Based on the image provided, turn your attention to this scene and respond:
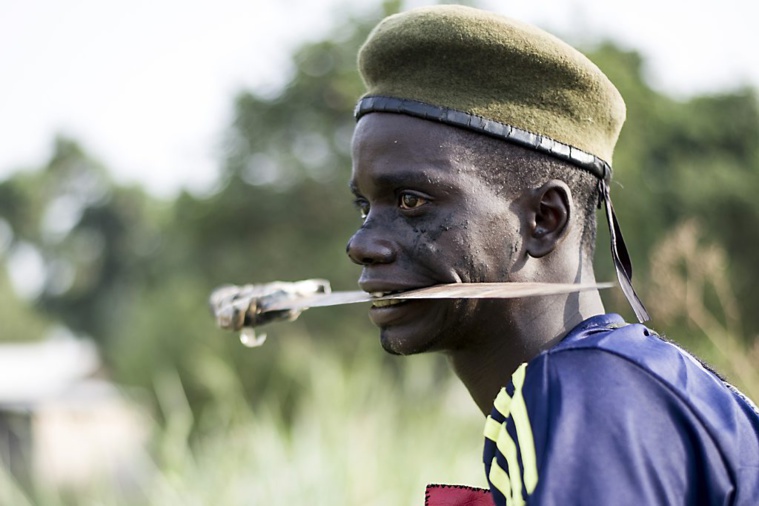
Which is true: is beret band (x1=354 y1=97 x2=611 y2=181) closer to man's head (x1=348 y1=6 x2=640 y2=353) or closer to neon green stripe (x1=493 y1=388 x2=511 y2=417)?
man's head (x1=348 y1=6 x2=640 y2=353)

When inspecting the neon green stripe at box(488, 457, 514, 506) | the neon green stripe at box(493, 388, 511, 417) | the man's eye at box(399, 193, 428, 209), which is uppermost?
the man's eye at box(399, 193, 428, 209)

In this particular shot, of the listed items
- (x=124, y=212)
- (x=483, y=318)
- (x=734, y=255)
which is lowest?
(x=124, y=212)

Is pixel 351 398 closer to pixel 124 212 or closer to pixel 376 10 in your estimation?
pixel 376 10

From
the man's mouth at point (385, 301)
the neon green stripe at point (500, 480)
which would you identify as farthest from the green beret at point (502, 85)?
the neon green stripe at point (500, 480)

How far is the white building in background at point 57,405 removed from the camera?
20.3 meters

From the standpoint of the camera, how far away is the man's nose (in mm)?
2361

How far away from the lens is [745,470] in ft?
6.27

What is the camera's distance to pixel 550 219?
7.95ft

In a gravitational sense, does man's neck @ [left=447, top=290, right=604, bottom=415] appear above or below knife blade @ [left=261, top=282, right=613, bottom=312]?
below

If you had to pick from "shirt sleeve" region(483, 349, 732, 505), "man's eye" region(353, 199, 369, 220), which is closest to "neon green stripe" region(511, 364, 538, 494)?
"shirt sleeve" region(483, 349, 732, 505)

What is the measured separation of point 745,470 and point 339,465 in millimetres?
4846

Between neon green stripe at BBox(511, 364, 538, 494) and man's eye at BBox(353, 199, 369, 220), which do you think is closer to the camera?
neon green stripe at BBox(511, 364, 538, 494)

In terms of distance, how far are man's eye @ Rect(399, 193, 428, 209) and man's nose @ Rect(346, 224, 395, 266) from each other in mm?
95

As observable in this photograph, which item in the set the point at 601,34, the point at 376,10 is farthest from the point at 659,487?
the point at 376,10
